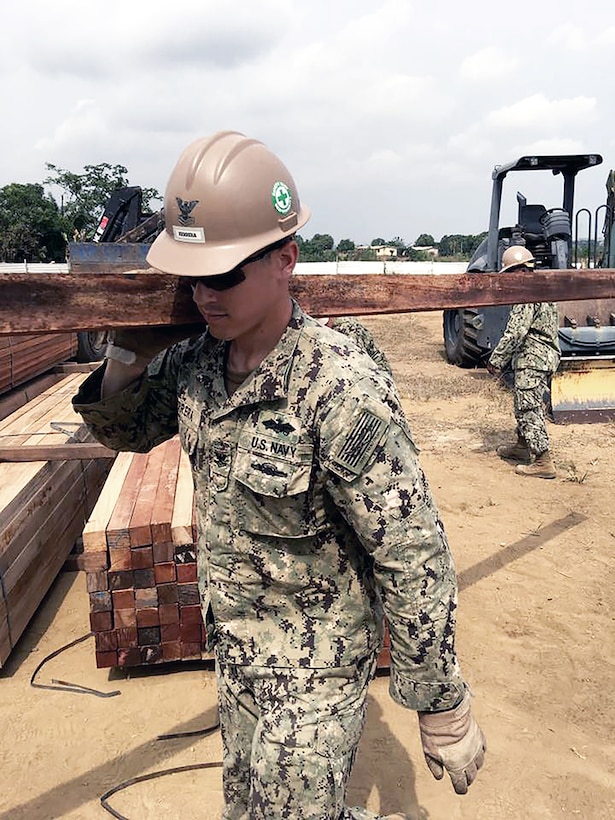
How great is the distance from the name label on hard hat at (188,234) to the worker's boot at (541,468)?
17.6 feet

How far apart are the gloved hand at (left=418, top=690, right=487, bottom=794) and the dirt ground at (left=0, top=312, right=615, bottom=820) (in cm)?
110

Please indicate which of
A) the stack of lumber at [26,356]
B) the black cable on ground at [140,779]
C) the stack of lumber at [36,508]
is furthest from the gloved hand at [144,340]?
the stack of lumber at [26,356]

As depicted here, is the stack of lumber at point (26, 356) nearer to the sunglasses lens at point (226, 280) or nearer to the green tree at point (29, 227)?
the sunglasses lens at point (226, 280)

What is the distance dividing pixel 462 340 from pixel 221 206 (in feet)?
31.2

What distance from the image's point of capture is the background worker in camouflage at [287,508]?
145 cm

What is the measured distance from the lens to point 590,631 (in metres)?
3.75

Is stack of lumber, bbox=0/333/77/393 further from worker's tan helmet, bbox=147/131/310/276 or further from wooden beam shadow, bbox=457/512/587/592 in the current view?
worker's tan helmet, bbox=147/131/310/276

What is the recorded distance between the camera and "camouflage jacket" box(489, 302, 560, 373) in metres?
6.33

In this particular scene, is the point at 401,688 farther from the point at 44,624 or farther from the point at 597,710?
the point at 44,624

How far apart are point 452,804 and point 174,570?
1430 millimetres

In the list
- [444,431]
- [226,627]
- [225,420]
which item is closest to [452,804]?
[226,627]

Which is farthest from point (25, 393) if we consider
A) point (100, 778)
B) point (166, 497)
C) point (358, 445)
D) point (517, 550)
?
point (358, 445)

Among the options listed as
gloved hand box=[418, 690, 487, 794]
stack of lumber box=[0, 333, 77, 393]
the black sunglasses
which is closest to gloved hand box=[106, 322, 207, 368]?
the black sunglasses

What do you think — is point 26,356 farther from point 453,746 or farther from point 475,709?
point 453,746
